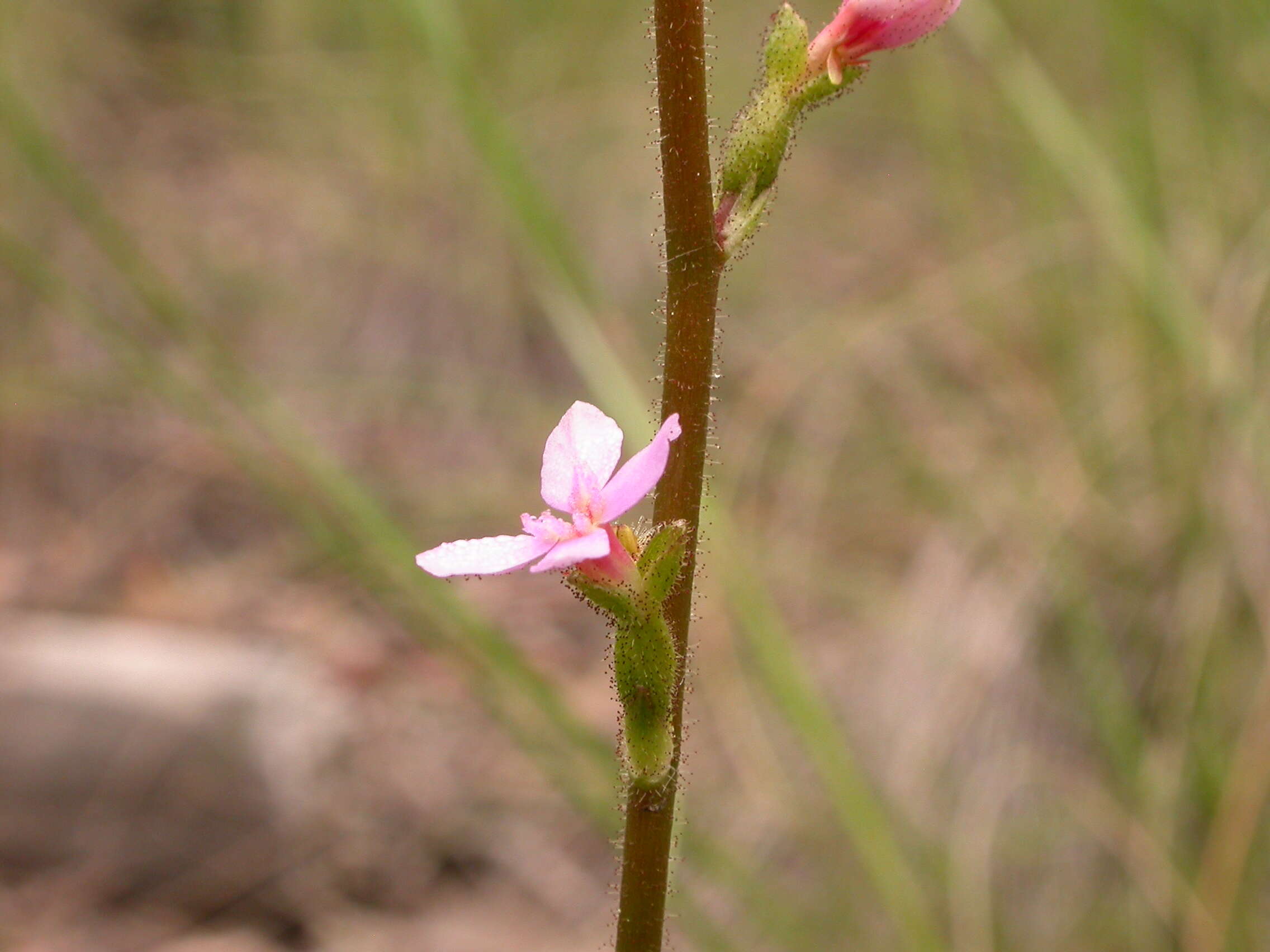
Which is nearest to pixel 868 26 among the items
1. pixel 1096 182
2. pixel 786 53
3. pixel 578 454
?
pixel 786 53

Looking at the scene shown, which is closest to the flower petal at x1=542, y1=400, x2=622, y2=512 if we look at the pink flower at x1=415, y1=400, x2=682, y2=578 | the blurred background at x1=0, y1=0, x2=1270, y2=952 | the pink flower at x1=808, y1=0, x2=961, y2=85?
the pink flower at x1=415, y1=400, x2=682, y2=578

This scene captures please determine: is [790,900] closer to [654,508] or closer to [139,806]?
[139,806]

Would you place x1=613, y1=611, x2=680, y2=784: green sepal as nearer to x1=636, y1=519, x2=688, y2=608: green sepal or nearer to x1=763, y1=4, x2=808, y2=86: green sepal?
x1=636, y1=519, x2=688, y2=608: green sepal

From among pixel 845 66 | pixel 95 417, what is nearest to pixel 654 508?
pixel 845 66

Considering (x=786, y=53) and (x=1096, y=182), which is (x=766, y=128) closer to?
(x=786, y=53)

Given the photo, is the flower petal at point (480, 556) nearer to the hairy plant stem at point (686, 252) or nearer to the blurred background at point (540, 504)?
the hairy plant stem at point (686, 252)
